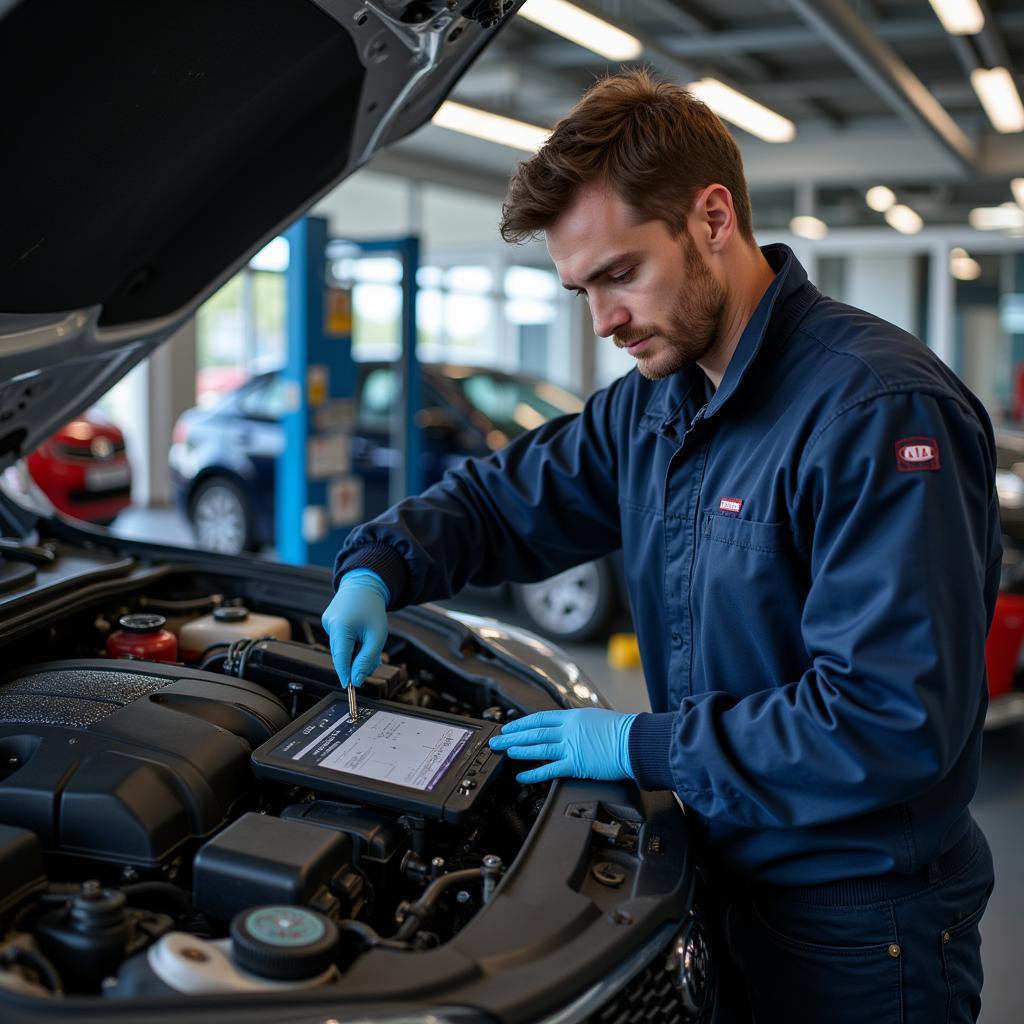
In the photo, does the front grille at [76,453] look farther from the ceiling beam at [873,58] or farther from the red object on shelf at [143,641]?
the red object on shelf at [143,641]

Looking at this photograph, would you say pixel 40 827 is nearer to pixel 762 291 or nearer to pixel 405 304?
pixel 762 291

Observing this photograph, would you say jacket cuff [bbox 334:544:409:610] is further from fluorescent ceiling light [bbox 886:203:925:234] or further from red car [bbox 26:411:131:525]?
fluorescent ceiling light [bbox 886:203:925:234]

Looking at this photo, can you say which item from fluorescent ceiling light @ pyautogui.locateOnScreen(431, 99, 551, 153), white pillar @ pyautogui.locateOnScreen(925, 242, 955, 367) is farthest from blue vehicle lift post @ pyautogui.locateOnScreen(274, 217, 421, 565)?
white pillar @ pyautogui.locateOnScreen(925, 242, 955, 367)

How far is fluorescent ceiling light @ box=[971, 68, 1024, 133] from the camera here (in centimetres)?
602

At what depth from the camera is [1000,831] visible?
3.18 m

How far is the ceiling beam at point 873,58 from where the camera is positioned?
4965mm

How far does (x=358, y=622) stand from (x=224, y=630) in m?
0.36

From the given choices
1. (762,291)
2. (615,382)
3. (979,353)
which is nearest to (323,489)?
(615,382)

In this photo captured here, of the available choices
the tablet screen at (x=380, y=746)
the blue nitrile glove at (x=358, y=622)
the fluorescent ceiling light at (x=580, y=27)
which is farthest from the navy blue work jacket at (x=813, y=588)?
the fluorescent ceiling light at (x=580, y=27)

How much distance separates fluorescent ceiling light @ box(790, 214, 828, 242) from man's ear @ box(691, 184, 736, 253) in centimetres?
1024

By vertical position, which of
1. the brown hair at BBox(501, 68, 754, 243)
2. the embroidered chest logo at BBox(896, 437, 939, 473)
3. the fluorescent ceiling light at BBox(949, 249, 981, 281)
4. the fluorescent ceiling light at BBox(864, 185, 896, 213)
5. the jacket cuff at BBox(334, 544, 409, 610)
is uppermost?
the fluorescent ceiling light at BBox(864, 185, 896, 213)

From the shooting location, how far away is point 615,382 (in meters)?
1.78

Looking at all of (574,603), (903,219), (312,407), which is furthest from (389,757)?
(903,219)

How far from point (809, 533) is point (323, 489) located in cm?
412
